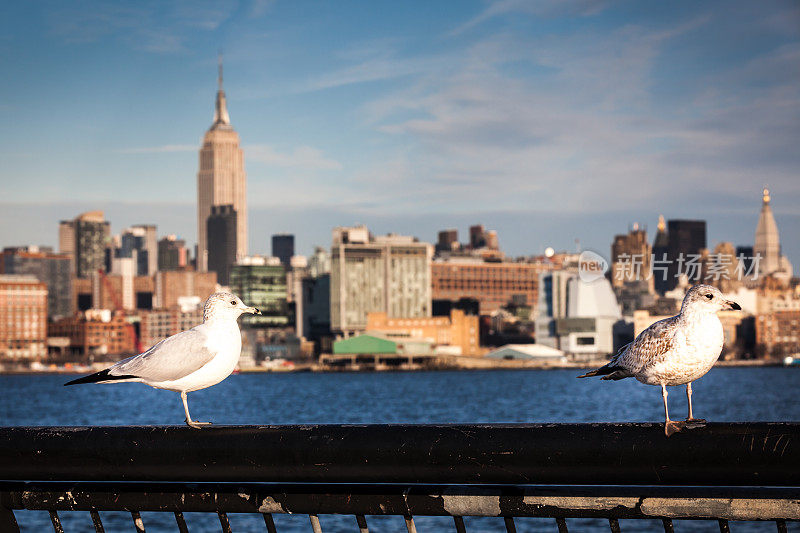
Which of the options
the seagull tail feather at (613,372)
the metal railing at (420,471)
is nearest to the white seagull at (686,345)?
the seagull tail feather at (613,372)

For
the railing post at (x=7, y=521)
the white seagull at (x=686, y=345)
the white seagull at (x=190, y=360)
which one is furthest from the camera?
the white seagull at (x=190, y=360)

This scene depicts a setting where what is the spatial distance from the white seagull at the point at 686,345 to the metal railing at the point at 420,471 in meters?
1.16

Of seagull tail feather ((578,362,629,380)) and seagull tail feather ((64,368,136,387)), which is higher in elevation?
seagull tail feather ((64,368,136,387))

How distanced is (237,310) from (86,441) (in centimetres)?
135

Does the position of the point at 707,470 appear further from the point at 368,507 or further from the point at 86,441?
the point at 86,441

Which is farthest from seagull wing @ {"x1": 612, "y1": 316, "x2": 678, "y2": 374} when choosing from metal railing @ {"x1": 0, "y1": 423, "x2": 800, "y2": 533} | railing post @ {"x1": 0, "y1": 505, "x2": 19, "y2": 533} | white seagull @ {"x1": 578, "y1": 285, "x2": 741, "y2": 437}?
railing post @ {"x1": 0, "y1": 505, "x2": 19, "y2": 533}

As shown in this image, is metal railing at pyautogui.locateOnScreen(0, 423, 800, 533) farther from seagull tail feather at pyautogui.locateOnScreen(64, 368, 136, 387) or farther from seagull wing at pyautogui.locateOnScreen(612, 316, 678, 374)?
seagull wing at pyautogui.locateOnScreen(612, 316, 678, 374)

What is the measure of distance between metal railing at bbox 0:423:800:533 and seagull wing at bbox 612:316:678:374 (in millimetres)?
1249

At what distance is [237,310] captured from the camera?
473 centimetres

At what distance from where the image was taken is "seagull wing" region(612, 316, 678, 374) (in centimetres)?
438

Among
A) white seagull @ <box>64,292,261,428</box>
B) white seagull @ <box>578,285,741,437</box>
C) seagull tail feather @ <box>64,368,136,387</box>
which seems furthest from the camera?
white seagull @ <box>64,292,261,428</box>

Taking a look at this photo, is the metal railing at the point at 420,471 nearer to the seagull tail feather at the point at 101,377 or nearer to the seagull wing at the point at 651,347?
the seagull tail feather at the point at 101,377

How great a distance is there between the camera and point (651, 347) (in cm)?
445

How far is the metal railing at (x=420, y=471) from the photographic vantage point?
2973 millimetres
